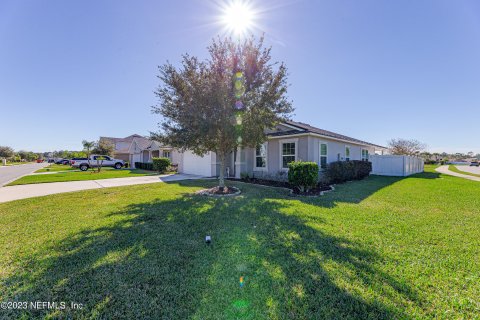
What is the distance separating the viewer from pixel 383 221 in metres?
5.20

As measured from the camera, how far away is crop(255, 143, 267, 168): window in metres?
13.0

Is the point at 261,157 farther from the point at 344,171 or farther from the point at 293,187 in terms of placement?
the point at 344,171

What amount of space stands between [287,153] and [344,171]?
4.13 metres

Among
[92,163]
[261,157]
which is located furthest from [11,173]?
[261,157]

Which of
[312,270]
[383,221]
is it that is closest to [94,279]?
[312,270]

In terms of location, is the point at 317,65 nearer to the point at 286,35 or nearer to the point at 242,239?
the point at 286,35

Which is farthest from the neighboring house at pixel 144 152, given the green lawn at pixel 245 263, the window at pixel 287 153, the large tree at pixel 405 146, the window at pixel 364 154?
the large tree at pixel 405 146

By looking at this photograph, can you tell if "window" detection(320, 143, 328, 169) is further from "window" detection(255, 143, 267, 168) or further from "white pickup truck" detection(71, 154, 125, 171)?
"white pickup truck" detection(71, 154, 125, 171)

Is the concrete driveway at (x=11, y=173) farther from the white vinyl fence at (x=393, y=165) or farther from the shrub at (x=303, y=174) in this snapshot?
the white vinyl fence at (x=393, y=165)

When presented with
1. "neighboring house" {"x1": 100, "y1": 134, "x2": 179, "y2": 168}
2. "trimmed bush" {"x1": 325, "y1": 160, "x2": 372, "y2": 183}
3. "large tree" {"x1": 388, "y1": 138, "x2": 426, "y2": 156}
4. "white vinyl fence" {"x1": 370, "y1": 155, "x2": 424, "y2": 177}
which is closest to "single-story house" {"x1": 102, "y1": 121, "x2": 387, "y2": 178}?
"trimmed bush" {"x1": 325, "y1": 160, "x2": 372, "y2": 183}

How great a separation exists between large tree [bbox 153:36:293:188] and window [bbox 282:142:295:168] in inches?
140

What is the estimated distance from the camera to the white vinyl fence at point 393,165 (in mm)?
18094

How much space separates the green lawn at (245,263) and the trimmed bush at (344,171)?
6097 millimetres

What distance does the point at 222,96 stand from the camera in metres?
7.24
